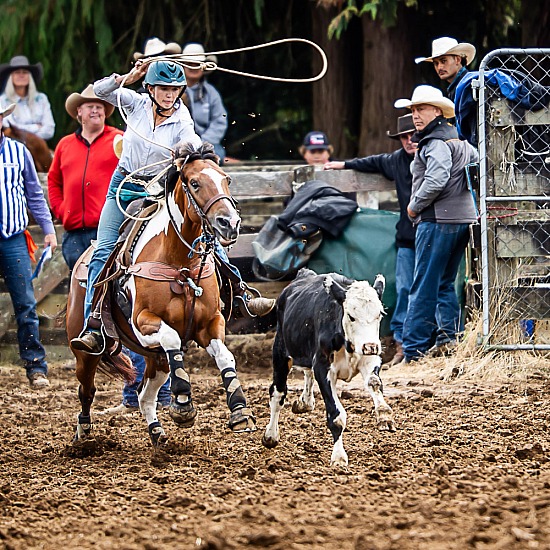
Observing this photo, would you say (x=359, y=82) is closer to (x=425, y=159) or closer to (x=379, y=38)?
(x=379, y=38)

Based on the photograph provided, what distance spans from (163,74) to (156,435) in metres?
2.39

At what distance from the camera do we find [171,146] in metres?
7.73

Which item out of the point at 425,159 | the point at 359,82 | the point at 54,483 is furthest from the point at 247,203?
the point at 54,483

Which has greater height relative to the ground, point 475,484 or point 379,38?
point 379,38

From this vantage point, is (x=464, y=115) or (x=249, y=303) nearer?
(x=249, y=303)

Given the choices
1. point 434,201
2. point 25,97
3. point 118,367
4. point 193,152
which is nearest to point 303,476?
point 193,152

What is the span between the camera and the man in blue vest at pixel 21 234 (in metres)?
11.0

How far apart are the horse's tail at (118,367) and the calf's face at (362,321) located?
7.56 feet

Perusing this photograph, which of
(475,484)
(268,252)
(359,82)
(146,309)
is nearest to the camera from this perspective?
(475,484)

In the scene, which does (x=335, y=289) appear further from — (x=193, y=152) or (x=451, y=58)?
(x=451, y=58)

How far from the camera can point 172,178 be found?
23.4 feet

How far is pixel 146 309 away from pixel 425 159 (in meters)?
4.08

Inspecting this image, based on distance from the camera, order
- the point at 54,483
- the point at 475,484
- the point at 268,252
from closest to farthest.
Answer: the point at 475,484, the point at 54,483, the point at 268,252

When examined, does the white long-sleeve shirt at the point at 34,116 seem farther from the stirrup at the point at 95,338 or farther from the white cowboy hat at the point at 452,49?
the stirrup at the point at 95,338
